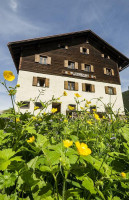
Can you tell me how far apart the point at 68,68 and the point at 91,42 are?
591 cm

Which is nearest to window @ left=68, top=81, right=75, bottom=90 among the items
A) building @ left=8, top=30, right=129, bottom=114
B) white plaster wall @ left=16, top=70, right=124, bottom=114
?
building @ left=8, top=30, right=129, bottom=114

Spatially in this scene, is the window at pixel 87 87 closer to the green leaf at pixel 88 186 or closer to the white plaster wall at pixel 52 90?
the white plaster wall at pixel 52 90

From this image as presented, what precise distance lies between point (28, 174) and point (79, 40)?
57.4ft

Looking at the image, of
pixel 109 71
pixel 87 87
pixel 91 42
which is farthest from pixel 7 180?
pixel 91 42

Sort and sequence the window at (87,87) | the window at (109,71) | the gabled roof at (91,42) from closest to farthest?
the gabled roof at (91,42) → the window at (87,87) → the window at (109,71)

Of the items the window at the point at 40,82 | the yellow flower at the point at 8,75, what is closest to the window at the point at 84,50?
the window at the point at 40,82

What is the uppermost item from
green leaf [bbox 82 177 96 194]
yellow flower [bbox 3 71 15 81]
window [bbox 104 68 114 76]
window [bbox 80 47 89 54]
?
window [bbox 80 47 89 54]

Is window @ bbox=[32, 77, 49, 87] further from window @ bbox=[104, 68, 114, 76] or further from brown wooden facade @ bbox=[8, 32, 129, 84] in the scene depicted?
window @ bbox=[104, 68, 114, 76]

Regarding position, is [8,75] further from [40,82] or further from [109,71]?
[109,71]

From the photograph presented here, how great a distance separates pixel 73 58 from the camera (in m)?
15.0

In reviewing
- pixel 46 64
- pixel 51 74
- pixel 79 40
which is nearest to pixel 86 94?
pixel 51 74

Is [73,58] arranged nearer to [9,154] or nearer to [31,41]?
[31,41]

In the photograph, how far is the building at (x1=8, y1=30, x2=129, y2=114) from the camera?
1246 cm

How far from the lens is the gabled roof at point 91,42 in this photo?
12781 millimetres
